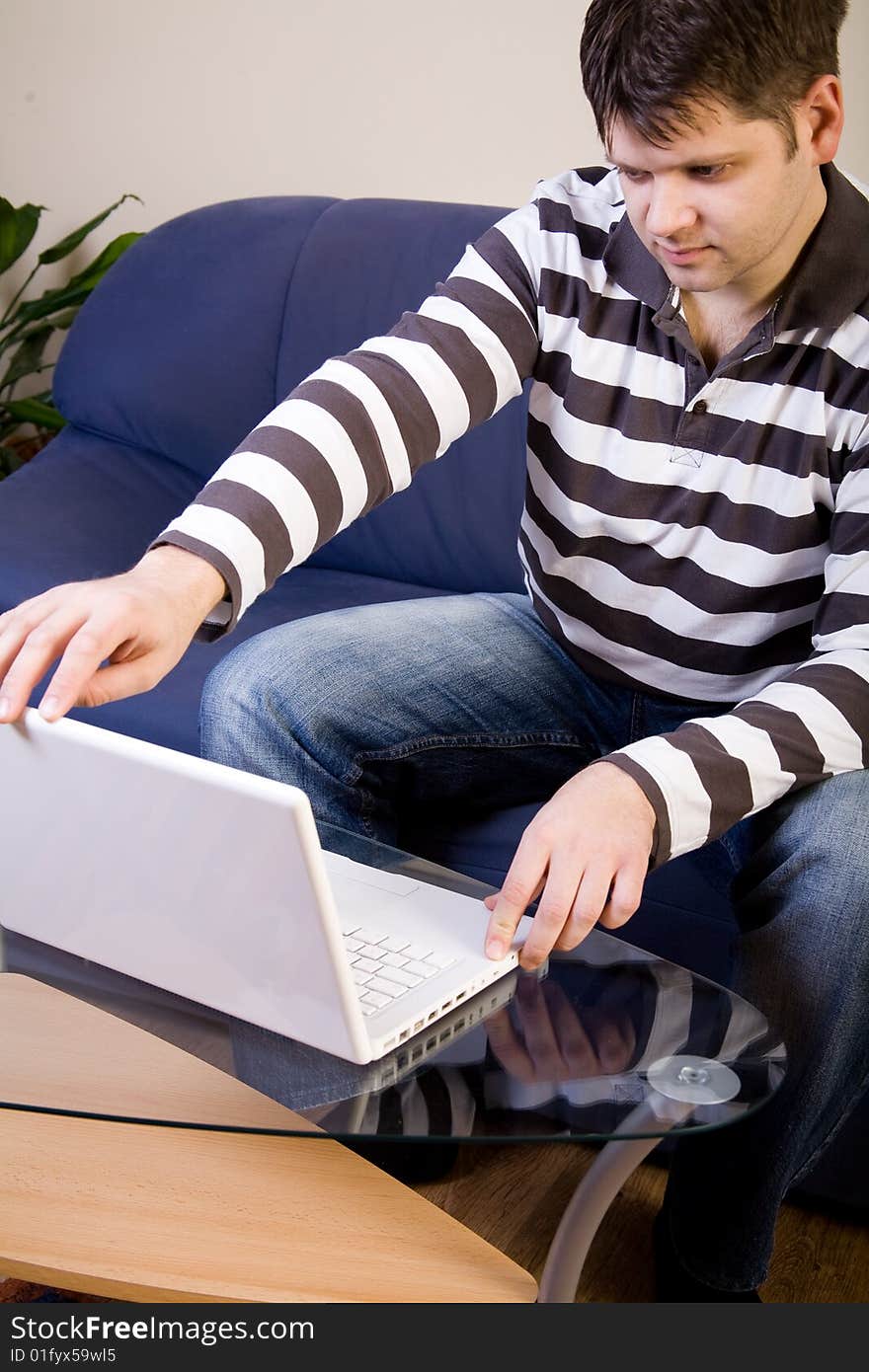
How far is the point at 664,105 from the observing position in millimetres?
1017

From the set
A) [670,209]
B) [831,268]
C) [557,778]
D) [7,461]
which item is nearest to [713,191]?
[670,209]

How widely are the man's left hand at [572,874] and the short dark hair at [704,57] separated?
517mm

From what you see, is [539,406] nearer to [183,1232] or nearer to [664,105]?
[664,105]

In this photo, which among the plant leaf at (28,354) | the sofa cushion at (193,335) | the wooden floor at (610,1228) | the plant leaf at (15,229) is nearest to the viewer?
the wooden floor at (610,1228)

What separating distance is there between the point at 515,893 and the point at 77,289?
89.2 inches

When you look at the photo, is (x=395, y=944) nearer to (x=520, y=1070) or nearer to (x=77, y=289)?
(x=520, y=1070)

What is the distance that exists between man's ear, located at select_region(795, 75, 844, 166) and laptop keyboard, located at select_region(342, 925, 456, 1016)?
69cm

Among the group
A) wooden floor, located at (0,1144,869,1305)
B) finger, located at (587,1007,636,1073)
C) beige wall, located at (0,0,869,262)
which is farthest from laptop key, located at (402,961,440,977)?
beige wall, located at (0,0,869,262)

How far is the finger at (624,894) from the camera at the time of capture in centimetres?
89

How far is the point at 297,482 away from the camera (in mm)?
1101

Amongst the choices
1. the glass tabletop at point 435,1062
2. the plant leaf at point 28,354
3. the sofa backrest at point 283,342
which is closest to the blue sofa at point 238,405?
the sofa backrest at point 283,342

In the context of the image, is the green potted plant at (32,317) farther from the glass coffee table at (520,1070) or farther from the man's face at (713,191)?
the glass coffee table at (520,1070)

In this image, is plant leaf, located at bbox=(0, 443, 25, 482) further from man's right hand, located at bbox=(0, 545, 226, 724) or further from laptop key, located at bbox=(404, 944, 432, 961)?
laptop key, located at bbox=(404, 944, 432, 961)

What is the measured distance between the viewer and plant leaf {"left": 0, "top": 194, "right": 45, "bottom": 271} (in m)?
2.72
